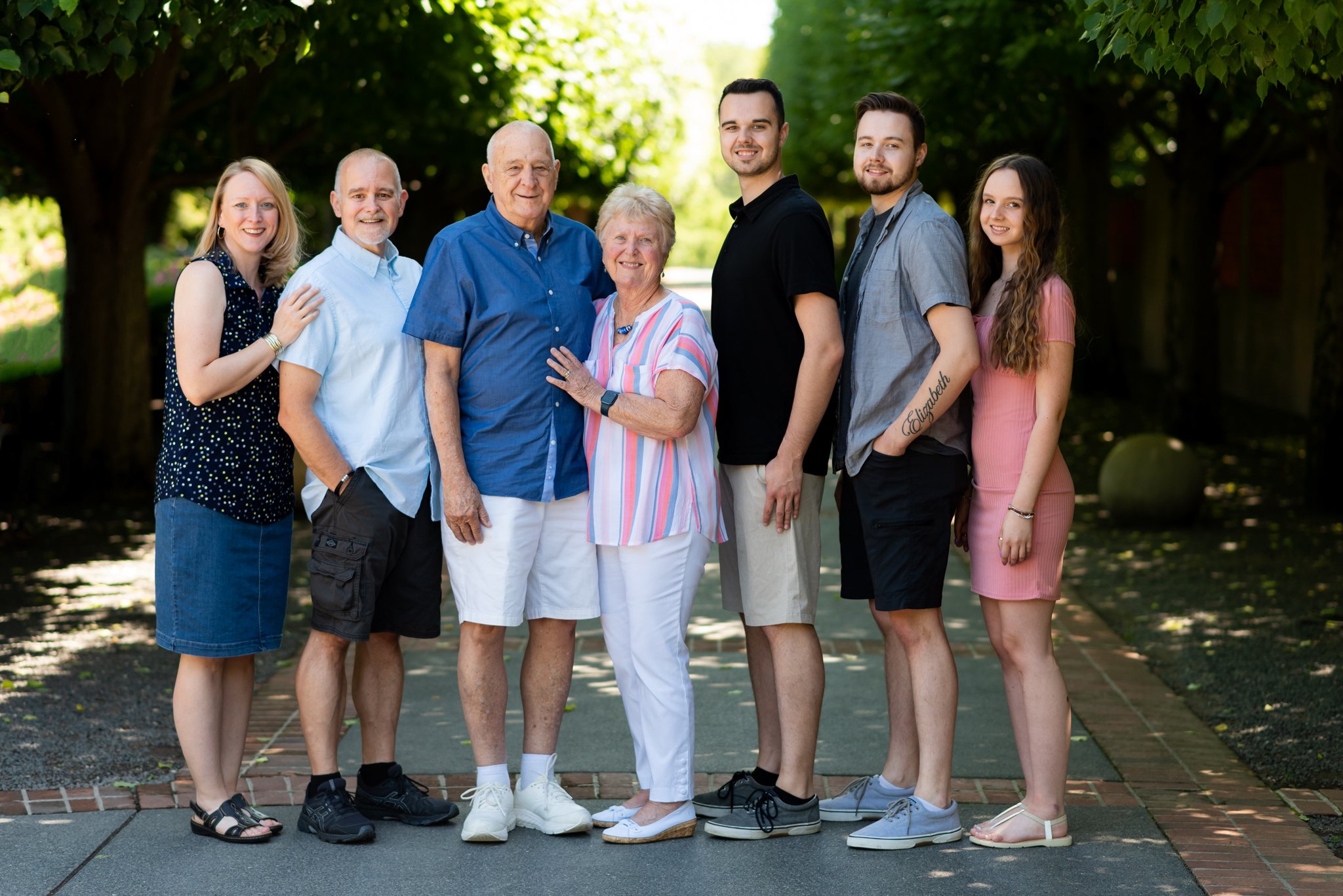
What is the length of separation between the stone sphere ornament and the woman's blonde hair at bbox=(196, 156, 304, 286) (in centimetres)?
742

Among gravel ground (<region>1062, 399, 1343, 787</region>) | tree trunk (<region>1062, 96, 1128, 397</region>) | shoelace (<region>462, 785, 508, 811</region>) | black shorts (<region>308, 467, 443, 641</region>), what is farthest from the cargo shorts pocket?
tree trunk (<region>1062, 96, 1128, 397</region>)

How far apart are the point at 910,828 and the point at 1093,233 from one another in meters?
15.6

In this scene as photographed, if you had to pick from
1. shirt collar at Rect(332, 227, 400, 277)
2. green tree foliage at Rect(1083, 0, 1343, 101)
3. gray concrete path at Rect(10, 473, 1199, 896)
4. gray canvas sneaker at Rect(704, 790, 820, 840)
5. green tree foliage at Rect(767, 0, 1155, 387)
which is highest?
green tree foliage at Rect(767, 0, 1155, 387)

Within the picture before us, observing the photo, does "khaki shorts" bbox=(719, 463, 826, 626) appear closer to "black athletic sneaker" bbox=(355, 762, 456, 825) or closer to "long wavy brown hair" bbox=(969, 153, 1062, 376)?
"long wavy brown hair" bbox=(969, 153, 1062, 376)

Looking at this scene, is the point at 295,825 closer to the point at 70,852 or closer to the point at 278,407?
the point at 70,852

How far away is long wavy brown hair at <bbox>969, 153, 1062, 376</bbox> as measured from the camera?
4129mm

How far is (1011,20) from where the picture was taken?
1148 cm

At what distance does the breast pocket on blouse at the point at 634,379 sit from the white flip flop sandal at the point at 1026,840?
1707 millimetres

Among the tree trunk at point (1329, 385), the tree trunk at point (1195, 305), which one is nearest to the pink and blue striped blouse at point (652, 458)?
the tree trunk at point (1329, 385)

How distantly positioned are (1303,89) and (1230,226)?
40.6 ft

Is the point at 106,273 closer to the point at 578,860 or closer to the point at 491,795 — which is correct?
the point at 491,795

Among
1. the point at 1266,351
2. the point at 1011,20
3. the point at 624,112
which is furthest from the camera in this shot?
the point at 1266,351

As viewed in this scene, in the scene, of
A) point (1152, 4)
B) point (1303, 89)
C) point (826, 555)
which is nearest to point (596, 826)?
point (1152, 4)

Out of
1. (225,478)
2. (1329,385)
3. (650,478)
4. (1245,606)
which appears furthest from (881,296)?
(1329,385)
